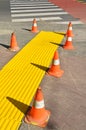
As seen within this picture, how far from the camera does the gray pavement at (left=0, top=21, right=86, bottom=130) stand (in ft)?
15.5

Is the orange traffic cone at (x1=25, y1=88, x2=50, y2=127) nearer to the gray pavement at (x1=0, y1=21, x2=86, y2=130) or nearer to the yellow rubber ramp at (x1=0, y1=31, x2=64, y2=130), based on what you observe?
the gray pavement at (x1=0, y1=21, x2=86, y2=130)

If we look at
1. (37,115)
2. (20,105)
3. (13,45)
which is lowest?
(13,45)

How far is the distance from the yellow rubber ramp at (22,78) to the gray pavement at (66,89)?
24 cm

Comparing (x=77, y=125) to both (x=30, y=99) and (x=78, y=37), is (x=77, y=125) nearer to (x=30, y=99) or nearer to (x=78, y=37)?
(x=30, y=99)

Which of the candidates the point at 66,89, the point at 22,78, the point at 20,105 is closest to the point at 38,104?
the point at 20,105

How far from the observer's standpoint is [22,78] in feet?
21.4

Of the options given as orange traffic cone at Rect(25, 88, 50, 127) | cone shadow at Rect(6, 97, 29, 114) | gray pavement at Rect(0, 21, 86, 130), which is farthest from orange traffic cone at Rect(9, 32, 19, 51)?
orange traffic cone at Rect(25, 88, 50, 127)

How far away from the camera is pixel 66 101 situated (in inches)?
215

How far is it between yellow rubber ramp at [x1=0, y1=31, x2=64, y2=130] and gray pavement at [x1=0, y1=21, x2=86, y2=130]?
0.79 ft

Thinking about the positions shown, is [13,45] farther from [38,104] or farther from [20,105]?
[38,104]

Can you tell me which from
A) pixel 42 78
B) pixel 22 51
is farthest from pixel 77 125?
pixel 22 51

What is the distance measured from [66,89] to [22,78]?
1.21 metres

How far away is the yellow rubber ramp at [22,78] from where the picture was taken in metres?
4.91

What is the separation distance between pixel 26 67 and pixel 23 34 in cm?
438
